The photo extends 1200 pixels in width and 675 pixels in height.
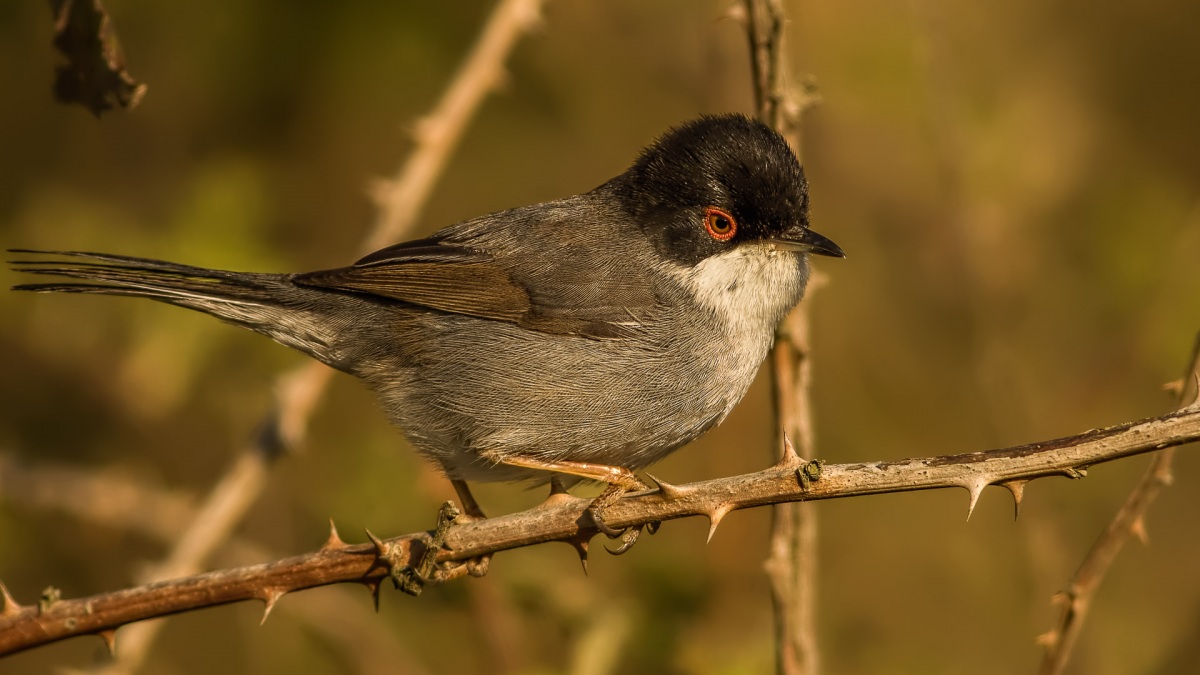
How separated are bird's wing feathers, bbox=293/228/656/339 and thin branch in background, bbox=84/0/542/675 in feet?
0.68

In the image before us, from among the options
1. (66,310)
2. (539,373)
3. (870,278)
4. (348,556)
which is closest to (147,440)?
(66,310)

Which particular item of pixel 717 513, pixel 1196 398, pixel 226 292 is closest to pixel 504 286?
pixel 226 292

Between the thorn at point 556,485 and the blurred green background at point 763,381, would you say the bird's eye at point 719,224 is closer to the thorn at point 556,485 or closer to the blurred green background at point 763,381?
the thorn at point 556,485

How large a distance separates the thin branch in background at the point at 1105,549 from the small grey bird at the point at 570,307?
4.18 feet

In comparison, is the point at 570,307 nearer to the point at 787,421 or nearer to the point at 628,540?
the point at 628,540

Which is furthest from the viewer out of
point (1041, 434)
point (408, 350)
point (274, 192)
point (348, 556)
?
point (274, 192)

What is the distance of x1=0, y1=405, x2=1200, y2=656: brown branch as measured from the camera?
2385 millimetres

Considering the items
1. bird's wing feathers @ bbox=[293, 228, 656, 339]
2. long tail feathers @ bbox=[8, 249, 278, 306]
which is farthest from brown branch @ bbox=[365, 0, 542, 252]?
long tail feathers @ bbox=[8, 249, 278, 306]

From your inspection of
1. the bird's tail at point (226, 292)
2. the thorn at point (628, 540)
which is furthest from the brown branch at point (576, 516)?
the bird's tail at point (226, 292)

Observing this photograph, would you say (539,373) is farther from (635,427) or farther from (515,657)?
(515,657)

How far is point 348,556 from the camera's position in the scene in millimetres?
3105

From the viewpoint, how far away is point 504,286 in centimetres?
435

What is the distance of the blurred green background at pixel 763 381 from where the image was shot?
516cm

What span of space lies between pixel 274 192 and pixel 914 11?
3398 millimetres
